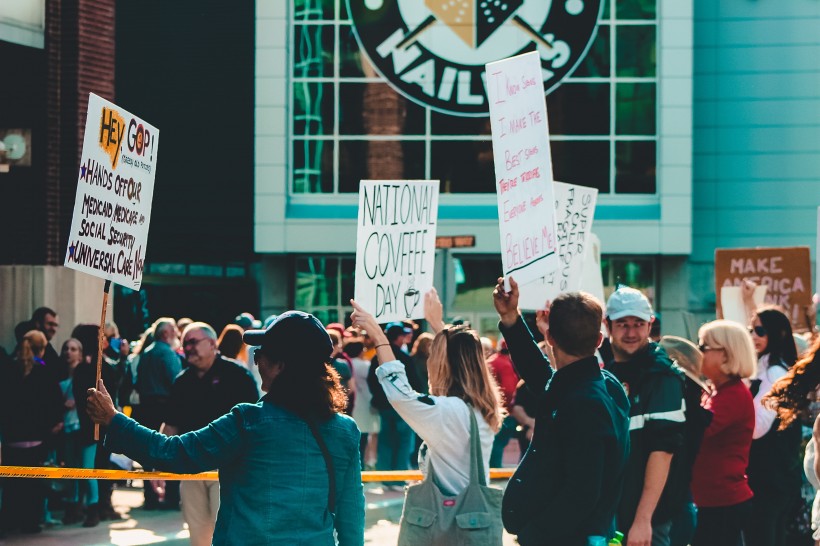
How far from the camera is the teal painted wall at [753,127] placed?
30922mm

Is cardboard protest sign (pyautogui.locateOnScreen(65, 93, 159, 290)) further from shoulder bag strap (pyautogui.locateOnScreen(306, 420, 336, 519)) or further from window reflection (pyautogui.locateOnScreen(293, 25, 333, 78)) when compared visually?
window reflection (pyautogui.locateOnScreen(293, 25, 333, 78))

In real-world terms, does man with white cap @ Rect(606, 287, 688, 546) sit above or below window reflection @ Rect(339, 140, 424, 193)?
below

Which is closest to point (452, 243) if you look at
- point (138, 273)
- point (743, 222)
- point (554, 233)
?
point (554, 233)

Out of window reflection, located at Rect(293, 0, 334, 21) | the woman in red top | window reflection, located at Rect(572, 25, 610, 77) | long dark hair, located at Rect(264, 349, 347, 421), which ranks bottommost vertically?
the woman in red top

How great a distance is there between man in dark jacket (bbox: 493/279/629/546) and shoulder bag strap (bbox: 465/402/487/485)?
1.06 m

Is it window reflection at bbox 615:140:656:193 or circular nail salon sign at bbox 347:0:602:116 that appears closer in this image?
circular nail salon sign at bbox 347:0:602:116

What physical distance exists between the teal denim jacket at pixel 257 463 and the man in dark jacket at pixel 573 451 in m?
0.73

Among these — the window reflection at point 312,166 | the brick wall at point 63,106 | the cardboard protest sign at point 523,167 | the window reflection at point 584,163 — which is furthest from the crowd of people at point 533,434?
the window reflection at point 312,166

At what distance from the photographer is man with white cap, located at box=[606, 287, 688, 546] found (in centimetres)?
591

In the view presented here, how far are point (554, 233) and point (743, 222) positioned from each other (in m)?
24.4

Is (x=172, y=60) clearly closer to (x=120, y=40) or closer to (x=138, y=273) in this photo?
(x=120, y=40)

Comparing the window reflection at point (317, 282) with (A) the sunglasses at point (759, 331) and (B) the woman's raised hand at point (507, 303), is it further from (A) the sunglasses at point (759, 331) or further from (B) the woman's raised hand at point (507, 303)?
(B) the woman's raised hand at point (507, 303)

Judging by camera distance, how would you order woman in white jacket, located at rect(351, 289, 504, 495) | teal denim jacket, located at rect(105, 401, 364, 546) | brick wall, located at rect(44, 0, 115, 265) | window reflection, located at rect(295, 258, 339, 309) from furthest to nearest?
window reflection, located at rect(295, 258, 339, 309)
brick wall, located at rect(44, 0, 115, 265)
woman in white jacket, located at rect(351, 289, 504, 495)
teal denim jacket, located at rect(105, 401, 364, 546)

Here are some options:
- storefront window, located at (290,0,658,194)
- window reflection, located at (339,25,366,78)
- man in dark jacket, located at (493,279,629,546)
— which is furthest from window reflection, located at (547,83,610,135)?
man in dark jacket, located at (493,279,629,546)
